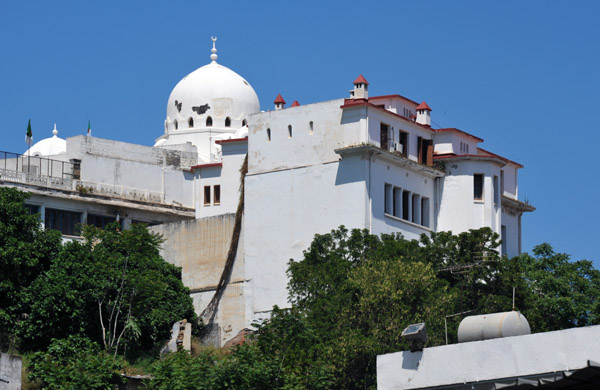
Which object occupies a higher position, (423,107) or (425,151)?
(423,107)

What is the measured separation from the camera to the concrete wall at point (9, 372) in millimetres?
43156

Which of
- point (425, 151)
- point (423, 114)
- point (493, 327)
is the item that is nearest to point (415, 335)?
point (493, 327)

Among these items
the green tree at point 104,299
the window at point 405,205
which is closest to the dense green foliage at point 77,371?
the green tree at point 104,299

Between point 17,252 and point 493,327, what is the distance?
25629 millimetres

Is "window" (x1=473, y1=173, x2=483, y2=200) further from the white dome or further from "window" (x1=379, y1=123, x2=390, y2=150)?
the white dome

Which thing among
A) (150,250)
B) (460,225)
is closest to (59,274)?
(150,250)

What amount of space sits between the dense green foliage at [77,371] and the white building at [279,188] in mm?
9385

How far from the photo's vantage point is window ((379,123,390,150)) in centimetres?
5512

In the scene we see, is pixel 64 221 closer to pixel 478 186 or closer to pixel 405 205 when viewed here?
pixel 405 205

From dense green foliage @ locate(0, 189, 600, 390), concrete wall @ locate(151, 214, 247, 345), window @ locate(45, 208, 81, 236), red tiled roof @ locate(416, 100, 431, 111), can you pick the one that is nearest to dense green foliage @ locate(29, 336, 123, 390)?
dense green foliage @ locate(0, 189, 600, 390)

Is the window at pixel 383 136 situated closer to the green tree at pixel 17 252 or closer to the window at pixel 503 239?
the window at pixel 503 239

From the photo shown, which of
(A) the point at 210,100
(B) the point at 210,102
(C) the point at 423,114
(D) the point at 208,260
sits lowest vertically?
(D) the point at 208,260

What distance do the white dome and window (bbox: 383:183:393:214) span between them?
17.8 metres

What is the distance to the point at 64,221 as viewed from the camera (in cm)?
6059
